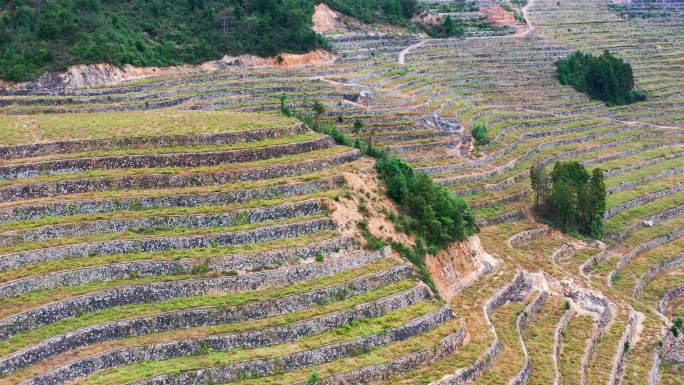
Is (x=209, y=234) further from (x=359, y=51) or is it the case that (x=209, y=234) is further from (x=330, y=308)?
(x=359, y=51)

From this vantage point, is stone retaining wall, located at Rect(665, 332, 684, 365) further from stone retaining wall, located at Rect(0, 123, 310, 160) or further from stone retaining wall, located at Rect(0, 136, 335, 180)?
stone retaining wall, located at Rect(0, 123, 310, 160)

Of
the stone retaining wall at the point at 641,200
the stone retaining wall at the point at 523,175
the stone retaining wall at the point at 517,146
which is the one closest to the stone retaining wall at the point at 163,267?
the stone retaining wall at the point at 523,175

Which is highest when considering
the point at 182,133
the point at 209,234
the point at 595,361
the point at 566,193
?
the point at 182,133

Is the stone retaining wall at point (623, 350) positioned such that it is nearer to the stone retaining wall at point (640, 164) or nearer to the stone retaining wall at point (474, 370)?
the stone retaining wall at point (474, 370)

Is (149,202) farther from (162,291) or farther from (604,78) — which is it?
(604,78)

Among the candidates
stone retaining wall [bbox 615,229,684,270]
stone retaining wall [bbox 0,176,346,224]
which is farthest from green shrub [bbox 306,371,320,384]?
stone retaining wall [bbox 615,229,684,270]

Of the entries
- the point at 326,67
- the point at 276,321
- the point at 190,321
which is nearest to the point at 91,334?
the point at 190,321

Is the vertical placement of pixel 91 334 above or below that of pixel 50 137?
below
